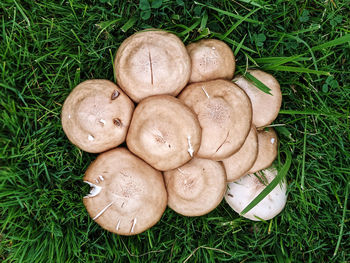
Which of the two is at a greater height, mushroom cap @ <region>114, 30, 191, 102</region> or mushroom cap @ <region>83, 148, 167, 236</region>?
mushroom cap @ <region>114, 30, 191, 102</region>

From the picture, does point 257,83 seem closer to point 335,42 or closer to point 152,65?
point 335,42

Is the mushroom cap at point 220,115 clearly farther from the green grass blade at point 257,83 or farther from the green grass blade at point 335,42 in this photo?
the green grass blade at point 335,42

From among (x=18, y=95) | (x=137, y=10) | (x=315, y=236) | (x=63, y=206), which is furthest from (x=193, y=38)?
(x=315, y=236)

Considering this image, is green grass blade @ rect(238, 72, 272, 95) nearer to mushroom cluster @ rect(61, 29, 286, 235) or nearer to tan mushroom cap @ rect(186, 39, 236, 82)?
mushroom cluster @ rect(61, 29, 286, 235)

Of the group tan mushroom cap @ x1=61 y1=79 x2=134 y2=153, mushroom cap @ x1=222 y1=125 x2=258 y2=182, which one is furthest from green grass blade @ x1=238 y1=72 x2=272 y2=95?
tan mushroom cap @ x1=61 y1=79 x2=134 y2=153

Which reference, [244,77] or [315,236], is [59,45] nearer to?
[244,77]

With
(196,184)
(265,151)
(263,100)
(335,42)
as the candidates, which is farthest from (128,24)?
(335,42)

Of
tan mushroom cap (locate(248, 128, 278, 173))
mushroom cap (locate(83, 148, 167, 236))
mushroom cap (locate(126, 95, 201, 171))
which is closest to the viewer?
mushroom cap (locate(126, 95, 201, 171))
